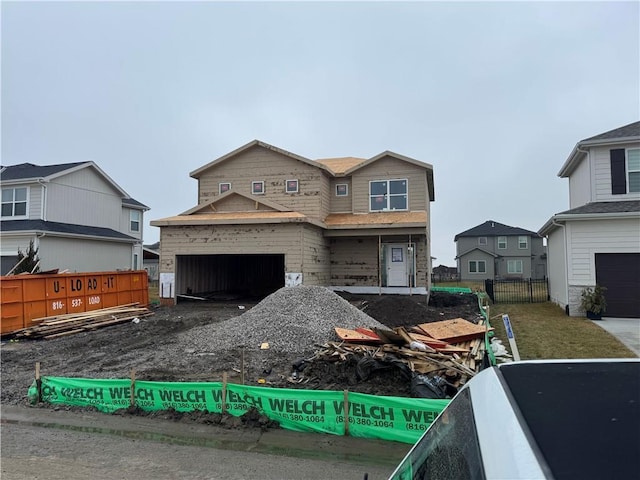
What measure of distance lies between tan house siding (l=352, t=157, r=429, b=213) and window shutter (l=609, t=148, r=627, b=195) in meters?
7.74

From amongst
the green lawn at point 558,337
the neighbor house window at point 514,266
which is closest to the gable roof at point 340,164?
the green lawn at point 558,337

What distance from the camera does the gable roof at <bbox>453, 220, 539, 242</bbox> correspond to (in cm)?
4897

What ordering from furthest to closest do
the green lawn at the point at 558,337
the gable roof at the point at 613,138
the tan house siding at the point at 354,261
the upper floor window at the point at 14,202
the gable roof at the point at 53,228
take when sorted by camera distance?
the upper floor window at the point at 14,202 < the gable roof at the point at 53,228 < the tan house siding at the point at 354,261 < the gable roof at the point at 613,138 < the green lawn at the point at 558,337

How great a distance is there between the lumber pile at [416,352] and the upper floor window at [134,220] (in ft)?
84.7

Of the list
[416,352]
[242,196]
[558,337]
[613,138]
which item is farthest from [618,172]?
[242,196]

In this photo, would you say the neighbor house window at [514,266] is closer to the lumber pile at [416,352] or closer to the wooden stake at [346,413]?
the lumber pile at [416,352]

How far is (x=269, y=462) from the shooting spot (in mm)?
5332

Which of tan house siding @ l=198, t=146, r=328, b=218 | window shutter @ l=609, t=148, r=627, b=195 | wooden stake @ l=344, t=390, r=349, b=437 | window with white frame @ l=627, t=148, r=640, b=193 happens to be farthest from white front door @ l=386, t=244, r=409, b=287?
wooden stake @ l=344, t=390, r=349, b=437

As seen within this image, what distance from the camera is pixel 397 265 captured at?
2119 cm

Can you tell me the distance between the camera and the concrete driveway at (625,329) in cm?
1121

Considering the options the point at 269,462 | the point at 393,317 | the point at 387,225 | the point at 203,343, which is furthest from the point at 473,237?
→ the point at 269,462

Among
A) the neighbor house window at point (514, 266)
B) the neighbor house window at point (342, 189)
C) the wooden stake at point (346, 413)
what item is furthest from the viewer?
the neighbor house window at point (514, 266)

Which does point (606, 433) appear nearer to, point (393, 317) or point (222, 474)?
point (222, 474)

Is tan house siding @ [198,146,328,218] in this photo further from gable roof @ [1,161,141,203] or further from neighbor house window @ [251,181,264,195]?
gable roof @ [1,161,141,203]
